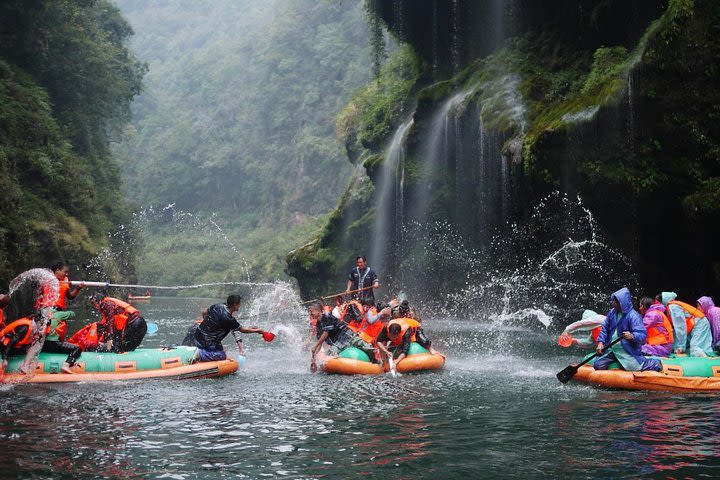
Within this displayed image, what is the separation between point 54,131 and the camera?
26.8 metres

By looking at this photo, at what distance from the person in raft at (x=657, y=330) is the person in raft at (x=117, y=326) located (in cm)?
812

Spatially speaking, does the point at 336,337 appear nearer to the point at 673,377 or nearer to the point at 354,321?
the point at 354,321

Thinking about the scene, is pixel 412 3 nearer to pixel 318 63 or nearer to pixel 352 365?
pixel 352 365

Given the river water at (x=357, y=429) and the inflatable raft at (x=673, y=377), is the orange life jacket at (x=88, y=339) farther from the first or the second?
the inflatable raft at (x=673, y=377)

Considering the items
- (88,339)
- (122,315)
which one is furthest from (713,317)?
(88,339)

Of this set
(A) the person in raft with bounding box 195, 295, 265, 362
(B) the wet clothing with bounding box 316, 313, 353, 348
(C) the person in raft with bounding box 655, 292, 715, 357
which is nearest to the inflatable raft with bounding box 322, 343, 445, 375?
(B) the wet clothing with bounding box 316, 313, 353, 348

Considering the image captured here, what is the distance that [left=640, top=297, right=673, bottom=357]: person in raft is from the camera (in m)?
10.8

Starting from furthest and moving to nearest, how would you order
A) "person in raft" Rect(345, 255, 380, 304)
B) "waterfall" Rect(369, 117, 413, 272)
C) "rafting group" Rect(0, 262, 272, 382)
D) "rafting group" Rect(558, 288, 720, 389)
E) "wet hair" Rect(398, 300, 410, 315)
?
"waterfall" Rect(369, 117, 413, 272)
"person in raft" Rect(345, 255, 380, 304)
"wet hair" Rect(398, 300, 410, 315)
"rafting group" Rect(0, 262, 272, 382)
"rafting group" Rect(558, 288, 720, 389)

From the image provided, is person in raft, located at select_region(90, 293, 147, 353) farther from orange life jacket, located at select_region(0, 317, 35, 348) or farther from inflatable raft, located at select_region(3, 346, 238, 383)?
orange life jacket, located at select_region(0, 317, 35, 348)

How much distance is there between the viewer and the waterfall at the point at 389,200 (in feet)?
86.1

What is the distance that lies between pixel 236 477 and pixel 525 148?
13680 millimetres

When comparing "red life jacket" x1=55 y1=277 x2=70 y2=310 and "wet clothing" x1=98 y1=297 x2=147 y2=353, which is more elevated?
"red life jacket" x1=55 y1=277 x2=70 y2=310

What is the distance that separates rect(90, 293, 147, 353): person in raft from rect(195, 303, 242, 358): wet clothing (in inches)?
38.9

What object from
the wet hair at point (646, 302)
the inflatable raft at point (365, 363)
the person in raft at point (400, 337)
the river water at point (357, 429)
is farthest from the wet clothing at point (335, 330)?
the wet hair at point (646, 302)
